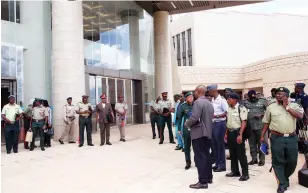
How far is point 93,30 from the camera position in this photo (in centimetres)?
1510

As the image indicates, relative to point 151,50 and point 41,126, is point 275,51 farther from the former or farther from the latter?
point 41,126

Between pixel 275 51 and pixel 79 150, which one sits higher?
pixel 275 51

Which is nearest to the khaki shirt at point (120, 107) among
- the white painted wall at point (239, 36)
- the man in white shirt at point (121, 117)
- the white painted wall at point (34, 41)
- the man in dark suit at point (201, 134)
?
the man in white shirt at point (121, 117)

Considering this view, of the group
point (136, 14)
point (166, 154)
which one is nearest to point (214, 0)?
point (136, 14)

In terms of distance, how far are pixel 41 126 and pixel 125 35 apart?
972 centimetres

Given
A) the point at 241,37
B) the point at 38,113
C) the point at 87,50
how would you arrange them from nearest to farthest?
the point at 38,113, the point at 87,50, the point at 241,37

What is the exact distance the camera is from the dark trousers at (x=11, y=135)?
8.63 m

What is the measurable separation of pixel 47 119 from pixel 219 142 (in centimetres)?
605

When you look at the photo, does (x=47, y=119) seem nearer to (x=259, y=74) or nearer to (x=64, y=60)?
(x=64, y=60)

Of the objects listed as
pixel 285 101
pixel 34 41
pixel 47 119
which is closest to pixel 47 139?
pixel 47 119

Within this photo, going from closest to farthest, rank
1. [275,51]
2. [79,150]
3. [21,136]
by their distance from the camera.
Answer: [79,150], [21,136], [275,51]

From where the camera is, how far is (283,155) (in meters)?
4.36

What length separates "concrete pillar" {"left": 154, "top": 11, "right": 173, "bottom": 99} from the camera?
64.7ft

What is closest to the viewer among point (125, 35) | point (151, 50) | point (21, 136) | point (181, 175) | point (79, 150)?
point (181, 175)
